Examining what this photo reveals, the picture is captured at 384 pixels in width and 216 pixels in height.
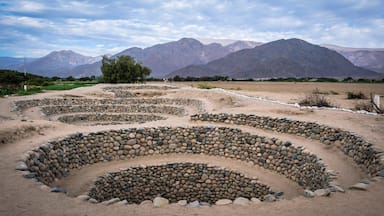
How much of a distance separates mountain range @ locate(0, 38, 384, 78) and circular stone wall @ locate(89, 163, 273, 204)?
7557cm

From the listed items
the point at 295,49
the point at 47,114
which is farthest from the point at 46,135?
the point at 295,49

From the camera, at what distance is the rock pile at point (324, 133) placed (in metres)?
7.73

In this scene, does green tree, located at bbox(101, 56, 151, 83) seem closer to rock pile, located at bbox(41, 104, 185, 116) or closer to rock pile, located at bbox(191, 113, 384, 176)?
rock pile, located at bbox(41, 104, 185, 116)

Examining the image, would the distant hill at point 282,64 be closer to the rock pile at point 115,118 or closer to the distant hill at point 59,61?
the rock pile at point 115,118

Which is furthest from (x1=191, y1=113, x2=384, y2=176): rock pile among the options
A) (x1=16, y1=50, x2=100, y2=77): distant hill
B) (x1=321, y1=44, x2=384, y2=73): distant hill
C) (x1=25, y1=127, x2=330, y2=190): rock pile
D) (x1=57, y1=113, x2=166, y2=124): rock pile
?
(x1=16, y1=50, x2=100, y2=77): distant hill

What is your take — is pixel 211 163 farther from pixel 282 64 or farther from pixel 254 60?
pixel 254 60

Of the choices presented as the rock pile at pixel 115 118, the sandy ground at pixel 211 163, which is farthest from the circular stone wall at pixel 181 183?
the rock pile at pixel 115 118

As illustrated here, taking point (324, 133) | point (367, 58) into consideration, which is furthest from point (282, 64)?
point (324, 133)

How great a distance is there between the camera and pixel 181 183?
1125 cm

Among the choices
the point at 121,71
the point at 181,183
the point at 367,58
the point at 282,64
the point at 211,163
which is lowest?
the point at 181,183

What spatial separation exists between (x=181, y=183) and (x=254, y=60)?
9011 centimetres

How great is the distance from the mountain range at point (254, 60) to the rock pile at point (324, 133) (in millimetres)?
72316

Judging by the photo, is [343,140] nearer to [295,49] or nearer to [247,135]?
[247,135]

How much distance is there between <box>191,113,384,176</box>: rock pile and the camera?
25.4 ft
